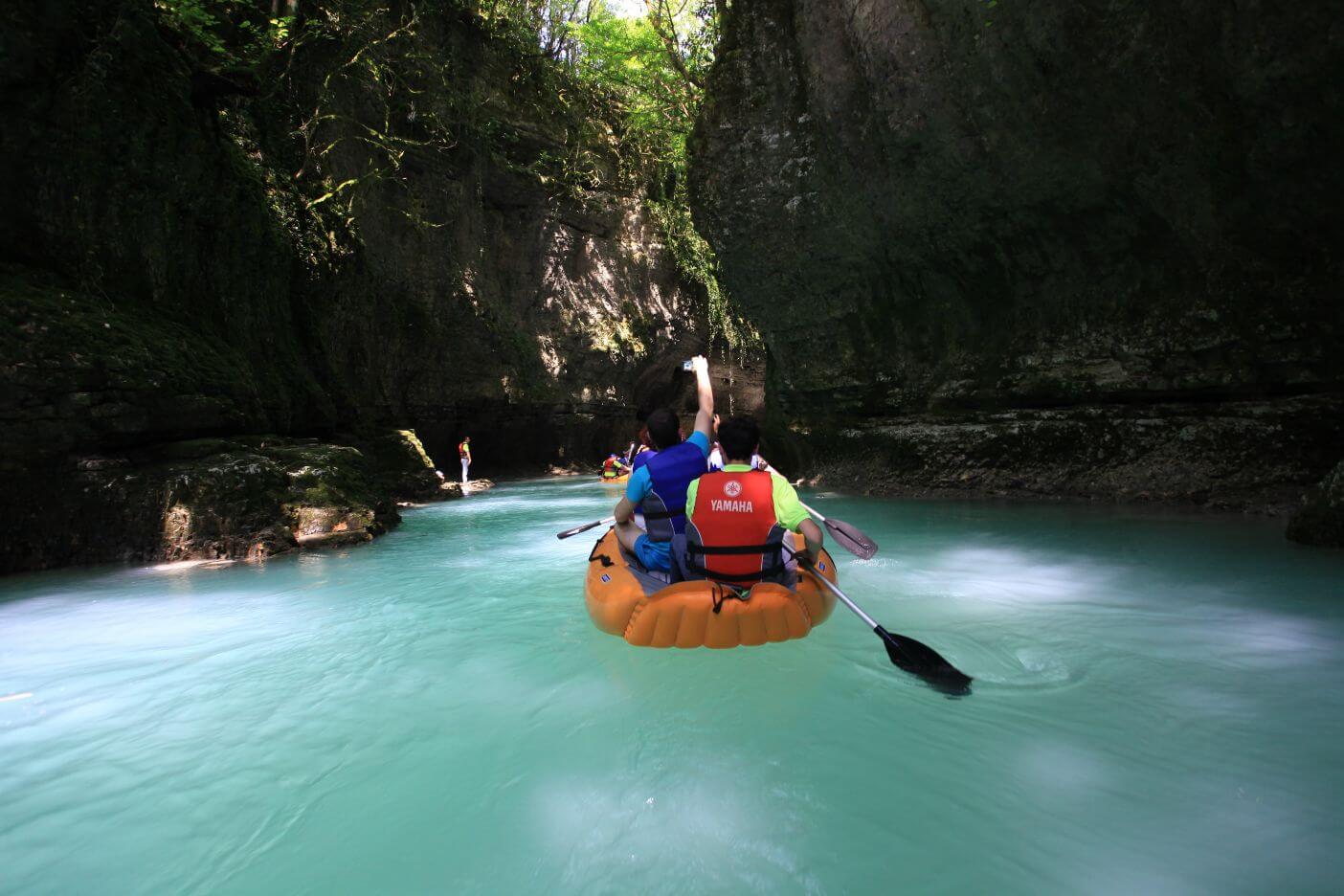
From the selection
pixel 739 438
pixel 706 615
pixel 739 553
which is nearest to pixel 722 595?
pixel 706 615

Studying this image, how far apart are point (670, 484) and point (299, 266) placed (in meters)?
11.2

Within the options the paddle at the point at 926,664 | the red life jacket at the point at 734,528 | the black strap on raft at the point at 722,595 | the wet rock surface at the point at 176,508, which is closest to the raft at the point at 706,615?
the black strap on raft at the point at 722,595

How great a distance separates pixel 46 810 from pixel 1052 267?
35.9ft

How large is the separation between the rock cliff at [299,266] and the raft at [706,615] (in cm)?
567

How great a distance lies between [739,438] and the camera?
12.5 feet

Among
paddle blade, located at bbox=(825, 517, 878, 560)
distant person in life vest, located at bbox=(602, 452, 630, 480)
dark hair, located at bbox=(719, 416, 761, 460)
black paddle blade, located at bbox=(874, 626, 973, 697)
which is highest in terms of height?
dark hair, located at bbox=(719, 416, 761, 460)

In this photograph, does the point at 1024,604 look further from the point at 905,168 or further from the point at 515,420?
the point at 515,420

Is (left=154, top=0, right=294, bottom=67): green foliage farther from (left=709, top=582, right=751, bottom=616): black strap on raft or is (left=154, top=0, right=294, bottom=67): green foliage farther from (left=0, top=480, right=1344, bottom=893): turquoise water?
(left=709, top=582, right=751, bottom=616): black strap on raft

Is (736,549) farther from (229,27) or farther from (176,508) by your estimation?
(229,27)

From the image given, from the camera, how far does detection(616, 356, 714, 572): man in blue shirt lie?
4.02 metres

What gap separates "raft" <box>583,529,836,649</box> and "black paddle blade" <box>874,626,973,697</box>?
468mm

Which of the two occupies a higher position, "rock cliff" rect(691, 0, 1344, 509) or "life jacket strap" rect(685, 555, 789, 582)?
"rock cliff" rect(691, 0, 1344, 509)

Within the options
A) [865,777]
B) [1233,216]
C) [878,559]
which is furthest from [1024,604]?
[1233,216]

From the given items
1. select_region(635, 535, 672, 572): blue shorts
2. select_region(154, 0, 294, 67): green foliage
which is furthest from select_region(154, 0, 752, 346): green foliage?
select_region(635, 535, 672, 572): blue shorts
